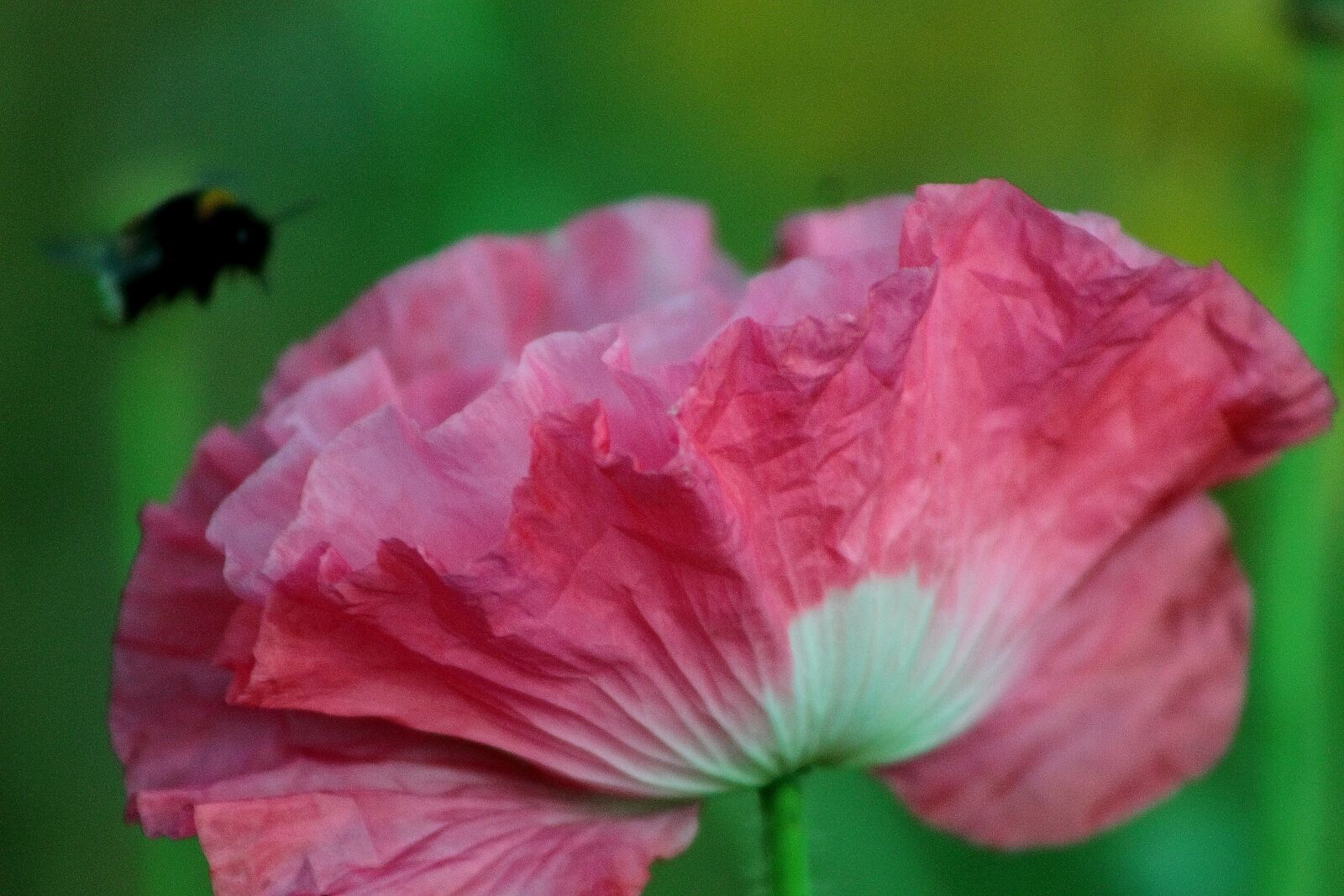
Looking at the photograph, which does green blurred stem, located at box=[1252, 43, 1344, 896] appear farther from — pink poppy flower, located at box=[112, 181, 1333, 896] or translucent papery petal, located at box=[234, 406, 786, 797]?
translucent papery petal, located at box=[234, 406, 786, 797]

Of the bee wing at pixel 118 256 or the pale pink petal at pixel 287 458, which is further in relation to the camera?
the bee wing at pixel 118 256

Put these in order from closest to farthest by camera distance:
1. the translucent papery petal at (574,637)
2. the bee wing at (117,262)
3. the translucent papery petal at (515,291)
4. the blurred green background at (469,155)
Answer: the translucent papery petal at (574,637), the translucent papery petal at (515,291), the bee wing at (117,262), the blurred green background at (469,155)

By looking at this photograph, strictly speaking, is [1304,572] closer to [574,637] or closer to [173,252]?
[574,637]

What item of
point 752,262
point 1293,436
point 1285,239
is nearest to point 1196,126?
point 1285,239

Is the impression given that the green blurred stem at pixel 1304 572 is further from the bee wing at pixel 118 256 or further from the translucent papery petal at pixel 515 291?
the bee wing at pixel 118 256

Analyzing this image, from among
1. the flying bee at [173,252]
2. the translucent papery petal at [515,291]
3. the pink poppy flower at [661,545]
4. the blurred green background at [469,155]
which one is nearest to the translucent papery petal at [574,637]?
the pink poppy flower at [661,545]

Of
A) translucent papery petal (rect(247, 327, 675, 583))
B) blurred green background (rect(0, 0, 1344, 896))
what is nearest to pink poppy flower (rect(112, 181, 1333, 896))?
translucent papery petal (rect(247, 327, 675, 583))

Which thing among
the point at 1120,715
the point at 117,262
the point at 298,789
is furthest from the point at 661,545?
the point at 117,262

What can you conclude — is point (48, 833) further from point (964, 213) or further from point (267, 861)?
point (964, 213)
